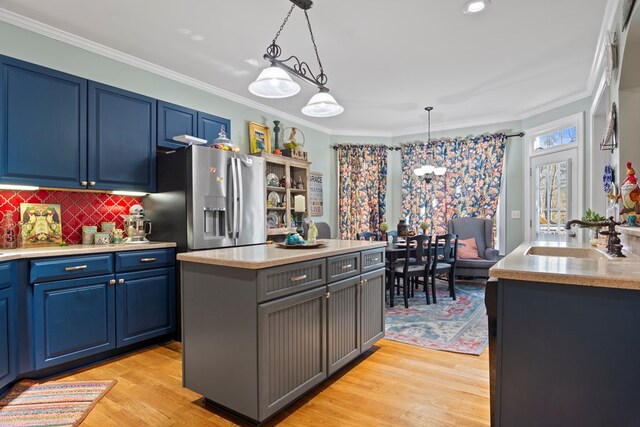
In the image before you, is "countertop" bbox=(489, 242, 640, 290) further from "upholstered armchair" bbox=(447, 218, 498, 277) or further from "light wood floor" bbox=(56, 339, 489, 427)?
"upholstered armchair" bbox=(447, 218, 498, 277)

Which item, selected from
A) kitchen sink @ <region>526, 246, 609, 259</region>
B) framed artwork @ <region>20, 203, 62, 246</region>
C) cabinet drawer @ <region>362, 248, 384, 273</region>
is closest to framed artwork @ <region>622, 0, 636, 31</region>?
kitchen sink @ <region>526, 246, 609, 259</region>

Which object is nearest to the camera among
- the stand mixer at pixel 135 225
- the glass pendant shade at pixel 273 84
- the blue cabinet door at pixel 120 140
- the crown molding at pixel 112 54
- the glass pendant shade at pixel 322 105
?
the glass pendant shade at pixel 273 84

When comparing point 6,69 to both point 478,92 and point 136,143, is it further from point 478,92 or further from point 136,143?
point 478,92

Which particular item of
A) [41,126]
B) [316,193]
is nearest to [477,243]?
[316,193]

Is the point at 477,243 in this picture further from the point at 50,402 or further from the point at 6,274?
the point at 6,274

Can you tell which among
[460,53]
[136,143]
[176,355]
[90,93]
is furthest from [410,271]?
[90,93]

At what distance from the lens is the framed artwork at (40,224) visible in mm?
2764

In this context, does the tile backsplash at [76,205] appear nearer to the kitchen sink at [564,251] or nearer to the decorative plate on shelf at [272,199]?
the decorative plate on shelf at [272,199]

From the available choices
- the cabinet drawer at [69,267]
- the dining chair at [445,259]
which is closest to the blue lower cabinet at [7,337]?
the cabinet drawer at [69,267]

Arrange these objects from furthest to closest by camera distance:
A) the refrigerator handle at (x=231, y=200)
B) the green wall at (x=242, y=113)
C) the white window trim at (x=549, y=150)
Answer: the white window trim at (x=549, y=150) → the refrigerator handle at (x=231, y=200) → the green wall at (x=242, y=113)

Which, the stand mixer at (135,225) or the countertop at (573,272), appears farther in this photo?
the stand mixer at (135,225)

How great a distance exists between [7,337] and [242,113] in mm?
3338

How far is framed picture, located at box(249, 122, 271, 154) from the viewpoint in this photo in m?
4.65

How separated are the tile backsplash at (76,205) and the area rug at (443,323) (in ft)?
9.55
